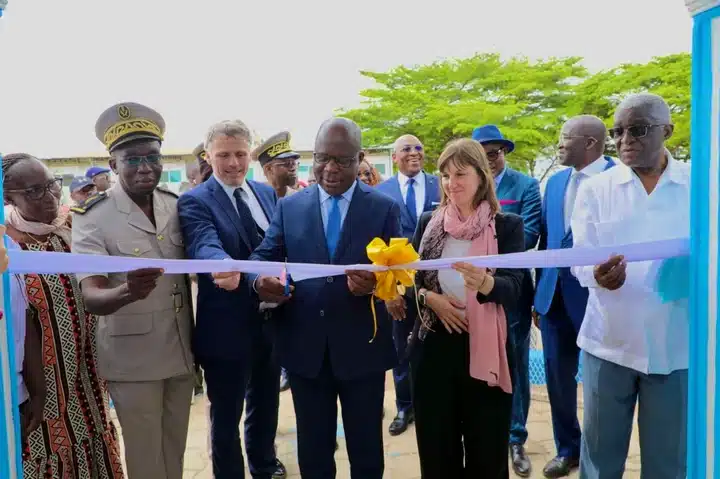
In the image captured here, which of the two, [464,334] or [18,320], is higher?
[18,320]

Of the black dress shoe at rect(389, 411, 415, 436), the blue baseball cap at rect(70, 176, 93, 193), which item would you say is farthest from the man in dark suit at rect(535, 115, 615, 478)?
the blue baseball cap at rect(70, 176, 93, 193)

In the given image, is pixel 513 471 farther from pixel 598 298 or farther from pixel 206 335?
pixel 206 335

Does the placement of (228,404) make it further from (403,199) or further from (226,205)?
(403,199)

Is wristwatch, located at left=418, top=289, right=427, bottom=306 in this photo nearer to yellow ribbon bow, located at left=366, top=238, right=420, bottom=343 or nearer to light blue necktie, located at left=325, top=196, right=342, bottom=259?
yellow ribbon bow, located at left=366, top=238, right=420, bottom=343

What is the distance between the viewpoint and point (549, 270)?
3922 millimetres

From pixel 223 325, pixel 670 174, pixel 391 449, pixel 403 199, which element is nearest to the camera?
pixel 670 174

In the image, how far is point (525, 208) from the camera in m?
4.39

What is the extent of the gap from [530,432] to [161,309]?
3500 mm

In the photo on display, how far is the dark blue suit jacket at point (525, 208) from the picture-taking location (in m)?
4.19

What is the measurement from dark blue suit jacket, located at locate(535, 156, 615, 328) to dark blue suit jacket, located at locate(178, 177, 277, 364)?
6.99 feet

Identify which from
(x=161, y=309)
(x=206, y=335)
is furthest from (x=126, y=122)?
(x=206, y=335)

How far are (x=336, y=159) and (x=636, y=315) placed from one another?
172 centimetres

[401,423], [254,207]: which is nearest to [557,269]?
[401,423]

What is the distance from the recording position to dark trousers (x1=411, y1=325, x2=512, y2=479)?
2.86 m
